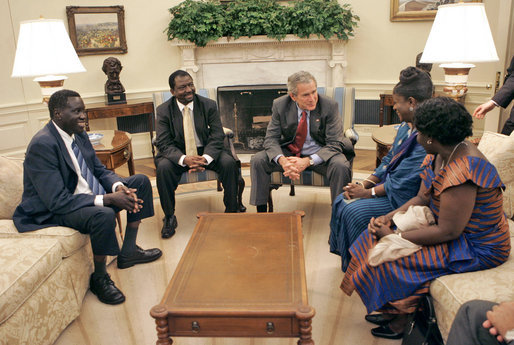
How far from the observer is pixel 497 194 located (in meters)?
1.88

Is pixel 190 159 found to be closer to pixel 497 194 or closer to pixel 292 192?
pixel 292 192

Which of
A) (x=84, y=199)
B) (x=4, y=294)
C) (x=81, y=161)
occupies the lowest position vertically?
(x=4, y=294)

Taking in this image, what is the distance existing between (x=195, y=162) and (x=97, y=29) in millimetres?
2923

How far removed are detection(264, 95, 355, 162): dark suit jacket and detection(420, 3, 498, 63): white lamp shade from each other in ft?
3.01

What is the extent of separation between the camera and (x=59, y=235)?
2555mm

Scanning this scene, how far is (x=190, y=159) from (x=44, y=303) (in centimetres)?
159

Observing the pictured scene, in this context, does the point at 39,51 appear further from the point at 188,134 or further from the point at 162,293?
the point at 162,293

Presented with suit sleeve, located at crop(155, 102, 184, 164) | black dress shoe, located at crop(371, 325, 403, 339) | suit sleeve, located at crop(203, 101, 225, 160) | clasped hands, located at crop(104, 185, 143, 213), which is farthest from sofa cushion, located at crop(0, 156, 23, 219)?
black dress shoe, located at crop(371, 325, 403, 339)

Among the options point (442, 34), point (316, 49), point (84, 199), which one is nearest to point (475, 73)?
point (316, 49)

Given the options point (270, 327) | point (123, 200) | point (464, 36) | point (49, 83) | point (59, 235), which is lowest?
point (270, 327)

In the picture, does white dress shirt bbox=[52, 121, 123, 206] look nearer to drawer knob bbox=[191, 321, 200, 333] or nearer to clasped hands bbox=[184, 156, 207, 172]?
clasped hands bbox=[184, 156, 207, 172]

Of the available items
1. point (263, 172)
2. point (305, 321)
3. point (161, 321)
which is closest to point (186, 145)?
point (263, 172)

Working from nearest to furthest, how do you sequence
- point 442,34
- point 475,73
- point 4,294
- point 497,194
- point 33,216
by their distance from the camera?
point 497,194 < point 4,294 < point 33,216 < point 442,34 < point 475,73

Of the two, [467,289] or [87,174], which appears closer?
[467,289]
